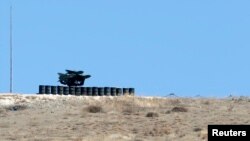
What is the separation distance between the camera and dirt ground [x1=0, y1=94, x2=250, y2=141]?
36188mm

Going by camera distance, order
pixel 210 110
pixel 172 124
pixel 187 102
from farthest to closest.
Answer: pixel 187 102 < pixel 210 110 < pixel 172 124

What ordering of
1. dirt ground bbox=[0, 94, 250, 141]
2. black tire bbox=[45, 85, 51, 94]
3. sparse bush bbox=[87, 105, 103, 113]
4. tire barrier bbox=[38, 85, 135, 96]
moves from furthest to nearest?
1. tire barrier bbox=[38, 85, 135, 96]
2. black tire bbox=[45, 85, 51, 94]
3. sparse bush bbox=[87, 105, 103, 113]
4. dirt ground bbox=[0, 94, 250, 141]

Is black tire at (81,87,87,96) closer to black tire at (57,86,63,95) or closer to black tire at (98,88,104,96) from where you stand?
black tire at (98,88,104,96)

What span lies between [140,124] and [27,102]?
37.4 ft

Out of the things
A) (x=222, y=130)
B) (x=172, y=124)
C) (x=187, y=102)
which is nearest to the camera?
(x=222, y=130)

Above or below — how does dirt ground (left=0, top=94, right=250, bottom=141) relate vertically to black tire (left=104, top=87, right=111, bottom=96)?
below

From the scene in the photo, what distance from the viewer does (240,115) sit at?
42.8 m

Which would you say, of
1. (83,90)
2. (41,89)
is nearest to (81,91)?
Answer: (83,90)

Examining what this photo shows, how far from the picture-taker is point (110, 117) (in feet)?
141

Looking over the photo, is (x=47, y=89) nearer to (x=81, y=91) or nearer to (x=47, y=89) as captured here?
(x=47, y=89)

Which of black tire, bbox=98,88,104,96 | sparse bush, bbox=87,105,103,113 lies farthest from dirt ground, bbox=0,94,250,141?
black tire, bbox=98,88,104,96

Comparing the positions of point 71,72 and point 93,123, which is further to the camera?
point 71,72

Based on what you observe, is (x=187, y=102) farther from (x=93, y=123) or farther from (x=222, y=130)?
(x=222, y=130)

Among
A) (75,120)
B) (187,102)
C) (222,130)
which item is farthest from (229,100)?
(222,130)
